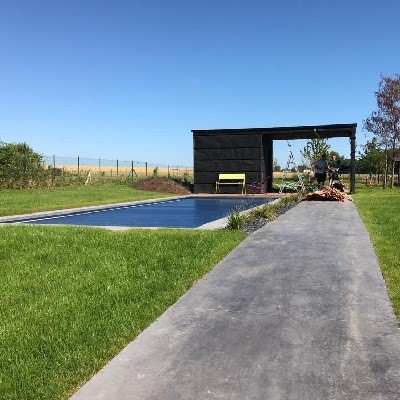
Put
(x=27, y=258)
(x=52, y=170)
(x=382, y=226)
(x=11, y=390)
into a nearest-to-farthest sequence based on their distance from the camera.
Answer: (x=11, y=390), (x=27, y=258), (x=382, y=226), (x=52, y=170)

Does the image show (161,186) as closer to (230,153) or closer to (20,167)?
(230,153)

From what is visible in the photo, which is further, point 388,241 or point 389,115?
point 389,115

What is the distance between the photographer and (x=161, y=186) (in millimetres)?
26531

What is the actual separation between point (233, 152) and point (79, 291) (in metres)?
20.7

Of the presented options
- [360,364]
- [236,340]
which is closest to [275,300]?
[236,340]

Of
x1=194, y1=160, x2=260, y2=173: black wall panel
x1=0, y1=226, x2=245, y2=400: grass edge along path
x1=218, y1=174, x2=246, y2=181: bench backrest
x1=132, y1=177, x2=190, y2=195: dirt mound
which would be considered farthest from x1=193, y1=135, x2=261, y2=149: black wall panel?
x1=0, y1=226, x2=245, y2=400: grass edge along path

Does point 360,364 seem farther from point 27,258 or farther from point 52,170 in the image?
point 52,170

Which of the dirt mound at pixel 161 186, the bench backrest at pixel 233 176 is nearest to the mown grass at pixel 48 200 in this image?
the dirt mound at pixel 161 186

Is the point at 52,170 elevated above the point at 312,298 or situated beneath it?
elevated above

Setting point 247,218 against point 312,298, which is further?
point 247,218

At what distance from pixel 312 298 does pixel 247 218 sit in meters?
5.15

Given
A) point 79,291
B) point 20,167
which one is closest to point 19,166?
point 20,167

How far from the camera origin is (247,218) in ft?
30.2

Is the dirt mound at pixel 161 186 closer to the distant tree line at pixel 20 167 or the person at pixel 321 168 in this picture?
the distant tree line at pixel 20 167
